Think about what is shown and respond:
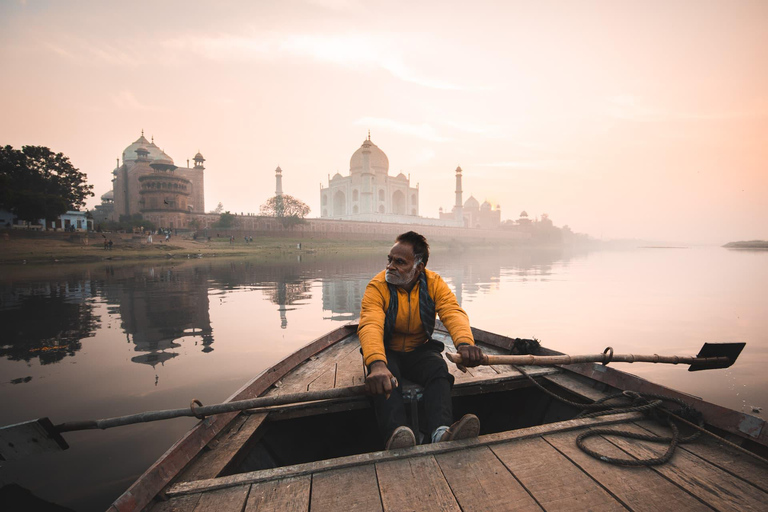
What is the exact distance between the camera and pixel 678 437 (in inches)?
75.9

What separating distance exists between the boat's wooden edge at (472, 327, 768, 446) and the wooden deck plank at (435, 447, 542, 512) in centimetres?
125

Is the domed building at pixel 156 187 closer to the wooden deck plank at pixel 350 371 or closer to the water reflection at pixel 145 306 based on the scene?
the water reflection at pixel 145 306

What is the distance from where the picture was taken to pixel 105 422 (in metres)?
2.11

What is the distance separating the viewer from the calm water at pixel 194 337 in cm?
308

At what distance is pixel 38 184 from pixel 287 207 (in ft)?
Answer: 77.4

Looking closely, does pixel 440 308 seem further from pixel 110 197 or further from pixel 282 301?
pixel 110 197

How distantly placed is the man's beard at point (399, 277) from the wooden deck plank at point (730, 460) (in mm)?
1630

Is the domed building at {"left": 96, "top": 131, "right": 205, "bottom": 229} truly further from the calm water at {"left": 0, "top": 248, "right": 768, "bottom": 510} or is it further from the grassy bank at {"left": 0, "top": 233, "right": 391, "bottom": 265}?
the calm water at {"left": 0, "top": 248, "right": 768, "bottom": 510}

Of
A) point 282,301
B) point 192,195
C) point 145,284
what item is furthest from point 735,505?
point 192,195

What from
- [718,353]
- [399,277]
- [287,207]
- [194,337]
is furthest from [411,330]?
[287,207]

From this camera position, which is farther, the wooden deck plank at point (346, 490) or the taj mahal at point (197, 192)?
the taj mahal at point (197, 192)

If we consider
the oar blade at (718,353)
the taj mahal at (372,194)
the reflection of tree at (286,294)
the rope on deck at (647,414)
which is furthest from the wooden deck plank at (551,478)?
the taj mahal at (372,194)

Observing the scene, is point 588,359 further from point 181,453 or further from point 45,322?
point 45,322

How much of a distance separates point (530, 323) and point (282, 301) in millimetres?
6425
